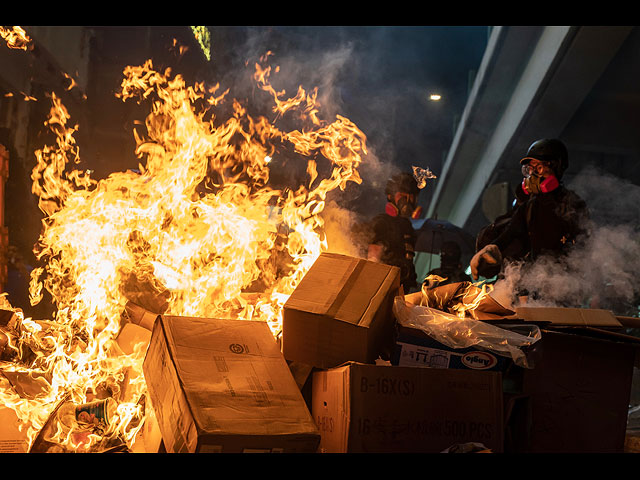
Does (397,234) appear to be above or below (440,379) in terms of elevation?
above

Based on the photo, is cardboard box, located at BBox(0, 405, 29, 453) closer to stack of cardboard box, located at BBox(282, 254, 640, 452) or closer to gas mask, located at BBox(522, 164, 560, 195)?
stack of cardboard box, located at BBox(282, 254, 640, 452)

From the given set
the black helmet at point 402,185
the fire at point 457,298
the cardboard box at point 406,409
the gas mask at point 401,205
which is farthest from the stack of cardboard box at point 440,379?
the black helmet at point 402,185

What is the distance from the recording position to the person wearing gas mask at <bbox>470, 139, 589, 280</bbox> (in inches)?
158

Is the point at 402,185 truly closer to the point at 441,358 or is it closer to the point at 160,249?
the point at 160,249

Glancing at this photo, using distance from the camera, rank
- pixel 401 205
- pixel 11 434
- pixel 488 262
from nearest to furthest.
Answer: pixel 11 434, pixel 488 262, pixel 401 205

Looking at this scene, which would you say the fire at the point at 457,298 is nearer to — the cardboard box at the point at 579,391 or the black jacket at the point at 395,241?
the cardboard box at the point at 579,391

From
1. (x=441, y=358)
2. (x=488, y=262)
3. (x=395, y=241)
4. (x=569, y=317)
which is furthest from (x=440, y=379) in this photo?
(x=395, y=241)

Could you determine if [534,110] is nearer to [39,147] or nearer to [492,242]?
[492,242]

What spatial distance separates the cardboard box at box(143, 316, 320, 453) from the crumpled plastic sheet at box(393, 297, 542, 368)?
72 cm

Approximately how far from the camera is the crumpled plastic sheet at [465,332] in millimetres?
2682

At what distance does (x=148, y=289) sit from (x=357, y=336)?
6.22ft

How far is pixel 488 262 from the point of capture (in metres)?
4.08

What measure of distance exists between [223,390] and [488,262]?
245 centimetres
